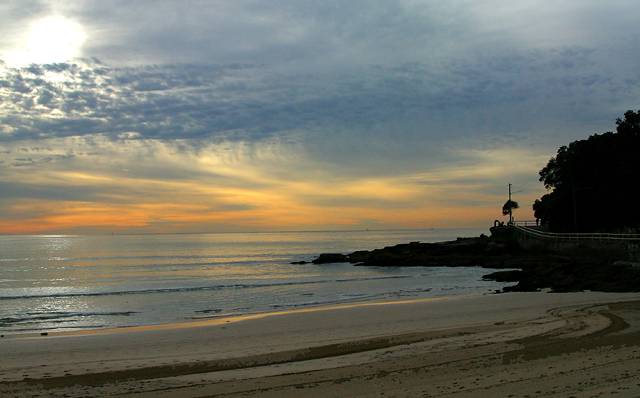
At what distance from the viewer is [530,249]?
57375 mm

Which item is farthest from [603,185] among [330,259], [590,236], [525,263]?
[330,259]

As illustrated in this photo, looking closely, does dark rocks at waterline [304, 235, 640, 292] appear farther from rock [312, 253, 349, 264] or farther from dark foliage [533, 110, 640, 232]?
dark foliage [533, 110, 640, 232]

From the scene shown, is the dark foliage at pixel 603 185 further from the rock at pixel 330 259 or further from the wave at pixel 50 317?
the wave at pixel 50 317

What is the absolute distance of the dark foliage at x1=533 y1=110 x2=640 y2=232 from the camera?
169ft

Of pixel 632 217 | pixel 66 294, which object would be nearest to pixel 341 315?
pixel 66 294

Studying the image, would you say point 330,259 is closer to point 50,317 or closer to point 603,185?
point 603,185

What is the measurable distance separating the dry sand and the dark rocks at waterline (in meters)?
7.92

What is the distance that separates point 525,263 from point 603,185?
51.8ft

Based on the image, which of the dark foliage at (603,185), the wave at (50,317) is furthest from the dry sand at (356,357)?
the dark foliage at (603,185)

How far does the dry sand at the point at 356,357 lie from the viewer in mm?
8945

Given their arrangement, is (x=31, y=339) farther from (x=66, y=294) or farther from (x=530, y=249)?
(x=530, y=249)

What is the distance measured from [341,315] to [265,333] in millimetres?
4696

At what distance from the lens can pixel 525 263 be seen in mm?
46625

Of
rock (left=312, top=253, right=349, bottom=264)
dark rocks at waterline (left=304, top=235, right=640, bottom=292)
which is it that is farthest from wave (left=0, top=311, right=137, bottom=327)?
rock (left=312, top=253, right=349, bottom=264)
